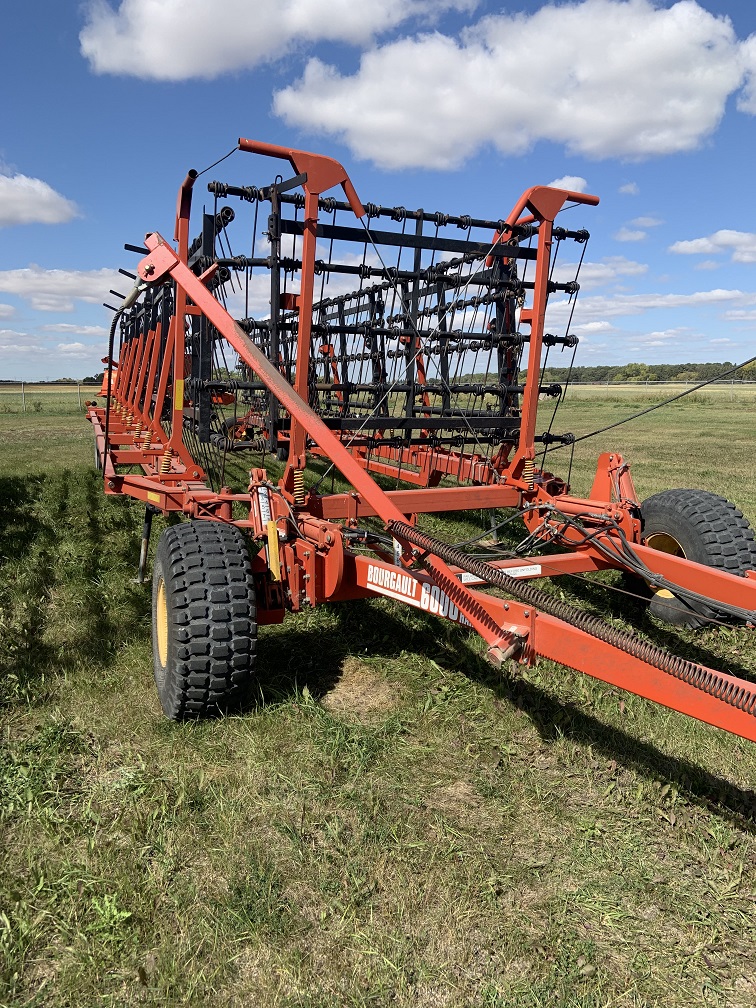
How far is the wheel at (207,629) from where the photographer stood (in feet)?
10.7

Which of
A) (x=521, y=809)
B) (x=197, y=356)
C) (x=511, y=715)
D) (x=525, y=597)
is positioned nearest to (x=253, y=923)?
(x=521, y=809)

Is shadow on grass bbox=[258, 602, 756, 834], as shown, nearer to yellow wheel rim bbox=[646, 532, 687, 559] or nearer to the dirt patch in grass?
the dirt patch in grass

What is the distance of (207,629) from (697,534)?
3101 millimetres

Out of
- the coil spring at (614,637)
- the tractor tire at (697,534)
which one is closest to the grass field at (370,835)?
the tractor tire at (697,534)

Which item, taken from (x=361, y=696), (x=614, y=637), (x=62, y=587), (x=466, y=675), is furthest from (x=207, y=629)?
(x=62, y=587)

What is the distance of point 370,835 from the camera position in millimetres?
2697

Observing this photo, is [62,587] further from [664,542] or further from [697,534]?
[697,534]

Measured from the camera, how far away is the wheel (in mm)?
3264

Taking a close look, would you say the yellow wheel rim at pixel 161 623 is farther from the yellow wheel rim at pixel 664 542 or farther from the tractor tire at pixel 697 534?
the yellow wheel rim at pixel 664 542

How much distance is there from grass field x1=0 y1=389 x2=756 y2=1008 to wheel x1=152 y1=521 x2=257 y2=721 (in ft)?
0.59

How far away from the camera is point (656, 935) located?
227 centimetres

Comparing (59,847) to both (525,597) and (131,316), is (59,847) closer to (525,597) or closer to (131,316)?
(525,597)

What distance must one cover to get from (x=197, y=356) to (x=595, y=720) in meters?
4.39

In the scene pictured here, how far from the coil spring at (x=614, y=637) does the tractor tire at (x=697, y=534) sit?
1.73m
